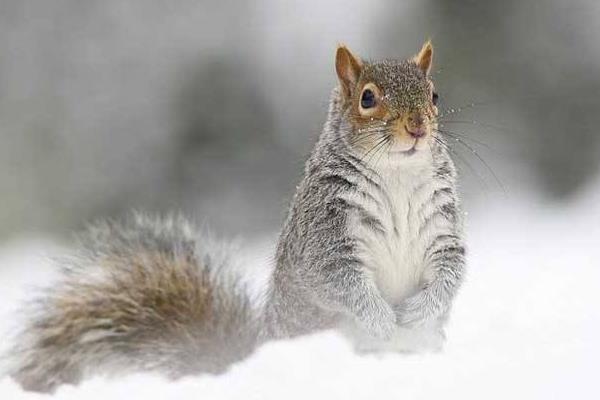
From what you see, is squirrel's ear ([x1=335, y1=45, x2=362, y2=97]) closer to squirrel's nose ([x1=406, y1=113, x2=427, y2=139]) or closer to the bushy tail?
squirrel's nose ([x1=406, y1=113, x2=427, y2=139])

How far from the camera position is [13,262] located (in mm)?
4879

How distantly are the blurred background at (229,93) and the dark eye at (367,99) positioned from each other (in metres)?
3.31

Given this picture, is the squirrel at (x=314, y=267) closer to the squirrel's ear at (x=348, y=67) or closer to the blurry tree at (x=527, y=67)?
the squirrel's ear at (x=348, y=67)

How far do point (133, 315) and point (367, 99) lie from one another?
704 mm

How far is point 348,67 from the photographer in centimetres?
215

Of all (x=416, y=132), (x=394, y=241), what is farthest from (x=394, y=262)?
(x=416, y=132)

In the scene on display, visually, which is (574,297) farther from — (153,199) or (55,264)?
(153,199)

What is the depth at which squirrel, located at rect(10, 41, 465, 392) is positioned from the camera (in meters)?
2.10

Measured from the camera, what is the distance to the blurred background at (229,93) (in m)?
5.71

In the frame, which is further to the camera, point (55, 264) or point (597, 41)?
point (597, 41)

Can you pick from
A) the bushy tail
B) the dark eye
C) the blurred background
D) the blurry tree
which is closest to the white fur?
the dark eye

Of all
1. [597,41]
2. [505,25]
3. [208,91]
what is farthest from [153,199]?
[597,41]

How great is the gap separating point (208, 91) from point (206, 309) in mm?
3884

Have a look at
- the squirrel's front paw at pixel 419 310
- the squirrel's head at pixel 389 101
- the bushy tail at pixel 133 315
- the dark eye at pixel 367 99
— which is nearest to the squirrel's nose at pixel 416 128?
the squirrel's head at pixel 389 101
